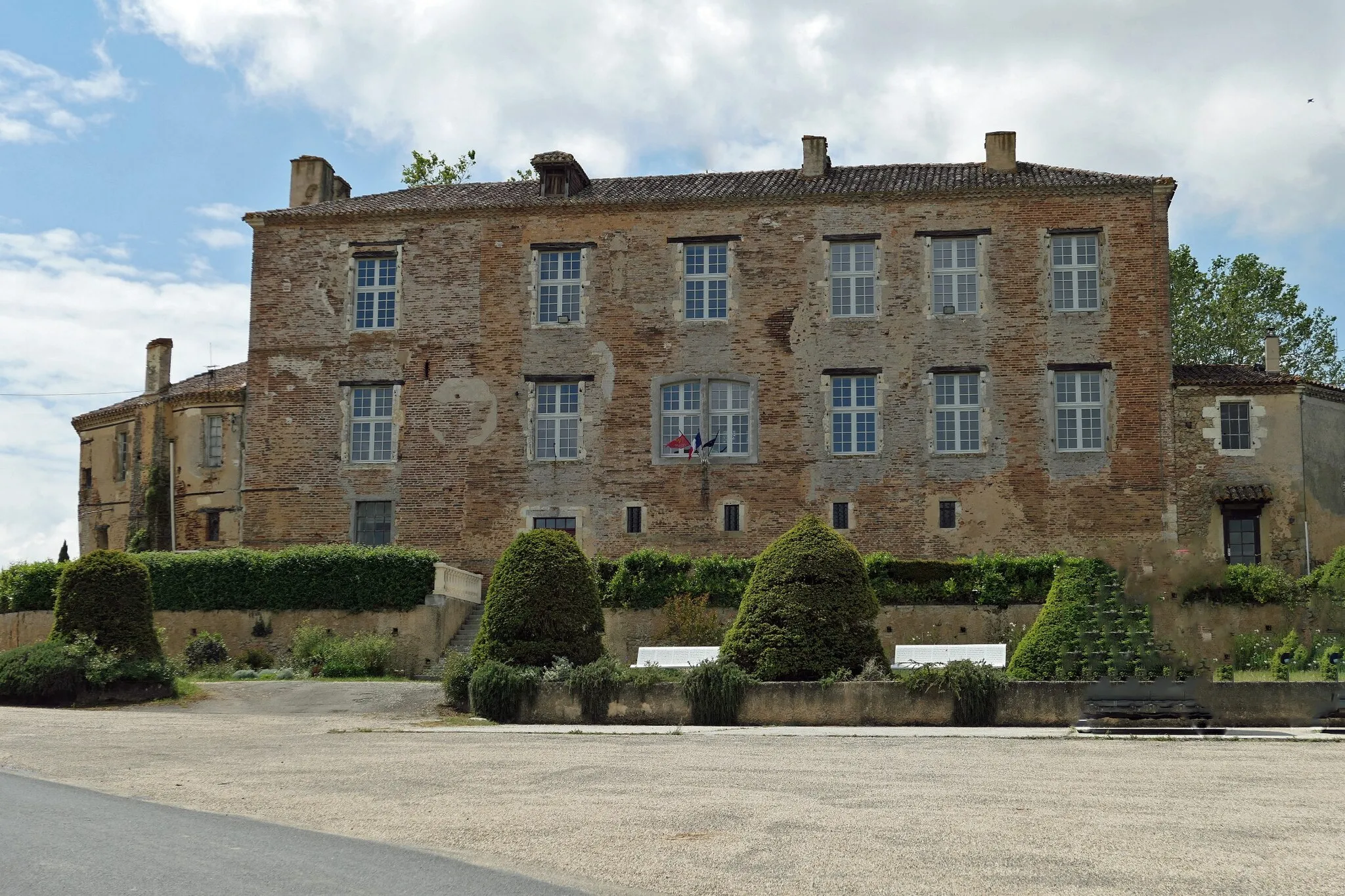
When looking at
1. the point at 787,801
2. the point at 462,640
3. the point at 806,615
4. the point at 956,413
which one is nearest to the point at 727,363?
the point at 956,413

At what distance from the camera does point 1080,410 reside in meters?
36.2

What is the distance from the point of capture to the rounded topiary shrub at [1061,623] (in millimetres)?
19953

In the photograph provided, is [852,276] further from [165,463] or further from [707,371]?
[165,463]

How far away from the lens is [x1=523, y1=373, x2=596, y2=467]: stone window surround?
124 feet

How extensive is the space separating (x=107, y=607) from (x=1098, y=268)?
961 inches

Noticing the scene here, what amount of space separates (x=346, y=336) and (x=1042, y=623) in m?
23.8

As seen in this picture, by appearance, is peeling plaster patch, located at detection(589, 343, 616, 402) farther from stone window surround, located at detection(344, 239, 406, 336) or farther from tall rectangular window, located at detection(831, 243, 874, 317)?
tall rectangular window, located at detection(831, 243, 874, 317)

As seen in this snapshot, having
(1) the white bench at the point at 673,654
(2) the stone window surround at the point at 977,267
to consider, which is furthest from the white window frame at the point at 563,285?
(1) the white bench at the point at 673,654

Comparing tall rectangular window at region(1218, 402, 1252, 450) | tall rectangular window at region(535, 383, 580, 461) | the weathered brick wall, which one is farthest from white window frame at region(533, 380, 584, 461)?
tall rectangular window at region(1218, 402, 1252, 450)

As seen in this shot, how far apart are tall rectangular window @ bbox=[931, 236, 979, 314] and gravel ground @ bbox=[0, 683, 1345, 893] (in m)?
21.5

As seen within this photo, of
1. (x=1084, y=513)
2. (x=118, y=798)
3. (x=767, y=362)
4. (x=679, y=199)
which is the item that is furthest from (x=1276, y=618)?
(x=118, y=798)

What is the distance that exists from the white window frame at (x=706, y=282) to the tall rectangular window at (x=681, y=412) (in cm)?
182

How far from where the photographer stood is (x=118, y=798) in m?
12.7

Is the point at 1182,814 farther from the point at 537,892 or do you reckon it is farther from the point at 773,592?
the point at 773,592
